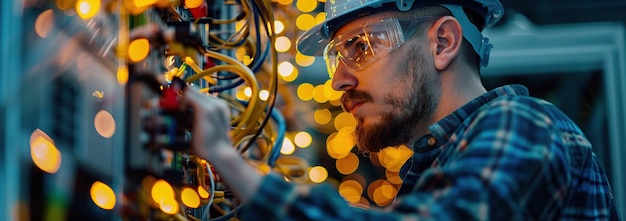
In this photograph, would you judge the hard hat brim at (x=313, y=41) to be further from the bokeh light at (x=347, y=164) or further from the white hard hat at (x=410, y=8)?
the bokeh light at (x=347, y=164)

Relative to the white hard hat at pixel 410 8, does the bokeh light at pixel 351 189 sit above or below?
below

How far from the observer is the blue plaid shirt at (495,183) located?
3.75ft

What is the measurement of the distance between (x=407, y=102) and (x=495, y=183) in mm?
561

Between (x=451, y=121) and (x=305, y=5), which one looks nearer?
(x=451, y=121)

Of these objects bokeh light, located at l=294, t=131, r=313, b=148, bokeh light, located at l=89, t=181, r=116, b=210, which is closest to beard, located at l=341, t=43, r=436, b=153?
bokeh light, located at l=89, t=181, r=116, b=210

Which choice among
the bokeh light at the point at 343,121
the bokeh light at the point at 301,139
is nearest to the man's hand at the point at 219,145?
the bokeh light at the point at 301,139

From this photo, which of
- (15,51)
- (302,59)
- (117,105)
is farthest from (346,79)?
(302,59)

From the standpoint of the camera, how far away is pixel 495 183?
46.3 inches

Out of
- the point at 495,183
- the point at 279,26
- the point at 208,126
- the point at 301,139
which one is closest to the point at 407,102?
the point at 495,183

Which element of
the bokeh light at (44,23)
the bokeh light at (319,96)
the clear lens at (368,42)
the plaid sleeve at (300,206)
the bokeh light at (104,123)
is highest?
the bokeh light at (44,23)

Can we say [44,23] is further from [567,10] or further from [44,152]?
[567,10]

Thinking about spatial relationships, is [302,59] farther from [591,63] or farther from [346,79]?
[591,63]

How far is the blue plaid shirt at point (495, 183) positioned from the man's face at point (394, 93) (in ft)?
0.97

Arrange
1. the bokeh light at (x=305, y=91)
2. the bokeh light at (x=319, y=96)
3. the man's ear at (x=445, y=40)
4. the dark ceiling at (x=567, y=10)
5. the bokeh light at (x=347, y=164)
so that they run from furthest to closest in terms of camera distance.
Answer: the bokeh light at (x=347, y=164), the dark ceiling at (x=567, y=10), the bokeh light at (x=319, y=96), the bokeh light at (x=305, y=91), the man's ear at (x=445, y=40)
